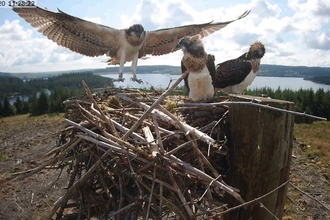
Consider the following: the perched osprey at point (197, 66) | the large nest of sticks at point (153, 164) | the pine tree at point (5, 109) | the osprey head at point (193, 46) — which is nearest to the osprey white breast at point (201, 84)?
the perched osprey at point (197, 66)

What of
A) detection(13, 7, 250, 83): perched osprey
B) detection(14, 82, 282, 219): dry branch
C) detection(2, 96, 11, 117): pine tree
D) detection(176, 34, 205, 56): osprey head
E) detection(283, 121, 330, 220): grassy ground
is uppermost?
detection(13, 7, 250, 83): perched osprey

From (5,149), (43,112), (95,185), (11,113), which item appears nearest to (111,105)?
(95,185)

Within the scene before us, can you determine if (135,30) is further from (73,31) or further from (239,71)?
(239,71)

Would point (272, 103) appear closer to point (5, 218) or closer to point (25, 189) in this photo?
point (5, 218)

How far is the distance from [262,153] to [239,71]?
9.39ft

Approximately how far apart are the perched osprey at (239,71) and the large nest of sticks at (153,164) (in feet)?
6.14

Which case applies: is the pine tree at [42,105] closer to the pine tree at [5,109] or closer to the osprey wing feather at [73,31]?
the pine tree at [5,109]

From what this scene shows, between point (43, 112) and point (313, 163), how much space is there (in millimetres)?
34547

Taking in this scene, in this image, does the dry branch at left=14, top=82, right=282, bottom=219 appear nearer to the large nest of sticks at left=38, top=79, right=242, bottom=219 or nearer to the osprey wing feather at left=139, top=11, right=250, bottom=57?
the large nest of sticks at left=38, top=79, right=242, bottom=219

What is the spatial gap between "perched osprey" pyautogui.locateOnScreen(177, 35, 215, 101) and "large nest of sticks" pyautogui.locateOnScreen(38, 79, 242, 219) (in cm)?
85

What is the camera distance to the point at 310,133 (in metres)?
22.4

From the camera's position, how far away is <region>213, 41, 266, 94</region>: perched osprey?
16.0 feet

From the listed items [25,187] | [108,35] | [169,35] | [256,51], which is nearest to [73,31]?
[108,35]

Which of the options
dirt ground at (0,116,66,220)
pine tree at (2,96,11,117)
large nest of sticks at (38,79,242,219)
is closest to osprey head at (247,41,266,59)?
large nest of sticks at (38,79,242,219)
